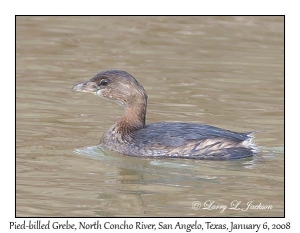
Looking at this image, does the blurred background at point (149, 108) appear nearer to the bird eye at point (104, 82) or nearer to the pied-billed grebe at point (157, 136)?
the pied-billed grebe at point (157, 136)

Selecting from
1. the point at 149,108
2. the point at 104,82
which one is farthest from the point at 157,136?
the point at 149,108

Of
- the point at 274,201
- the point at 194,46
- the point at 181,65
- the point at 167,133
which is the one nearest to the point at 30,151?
the point at 167,133

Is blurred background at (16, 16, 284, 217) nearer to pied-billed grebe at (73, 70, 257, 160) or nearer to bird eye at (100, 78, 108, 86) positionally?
pied-billed grebe at (73, 70, 257, 160)

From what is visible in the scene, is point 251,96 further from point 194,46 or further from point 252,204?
point 252,204

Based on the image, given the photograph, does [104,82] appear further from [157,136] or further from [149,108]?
[149,108]

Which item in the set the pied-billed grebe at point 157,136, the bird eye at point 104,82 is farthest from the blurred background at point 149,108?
the bird eye at point 104,82
